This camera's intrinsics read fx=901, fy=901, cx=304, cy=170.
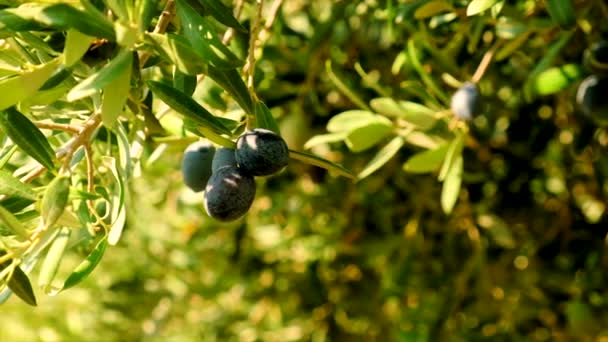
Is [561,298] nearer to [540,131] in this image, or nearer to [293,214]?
[540,131]

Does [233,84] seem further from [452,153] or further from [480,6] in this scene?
[452,153]

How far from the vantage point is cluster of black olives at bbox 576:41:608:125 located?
111cm

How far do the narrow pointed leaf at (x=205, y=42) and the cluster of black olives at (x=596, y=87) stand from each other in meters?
0.59

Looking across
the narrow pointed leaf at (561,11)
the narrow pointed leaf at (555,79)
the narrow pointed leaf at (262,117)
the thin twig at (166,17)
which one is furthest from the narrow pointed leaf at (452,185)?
the thin twig at (166,17)

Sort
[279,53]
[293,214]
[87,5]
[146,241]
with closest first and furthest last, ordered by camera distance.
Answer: [87,5]
[279,53]
[293,214]
[146,241]

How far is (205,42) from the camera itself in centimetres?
69

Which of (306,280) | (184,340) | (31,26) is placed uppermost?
(31,26)

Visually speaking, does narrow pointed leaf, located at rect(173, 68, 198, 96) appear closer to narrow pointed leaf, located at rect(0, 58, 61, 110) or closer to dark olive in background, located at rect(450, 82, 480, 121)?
narrow pointed leaf, located at rect(0, 58, 61, 110)

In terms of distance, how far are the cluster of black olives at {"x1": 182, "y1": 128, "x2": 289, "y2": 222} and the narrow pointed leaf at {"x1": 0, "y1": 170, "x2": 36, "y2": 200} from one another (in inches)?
5.8

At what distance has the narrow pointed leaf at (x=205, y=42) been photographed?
68 cm

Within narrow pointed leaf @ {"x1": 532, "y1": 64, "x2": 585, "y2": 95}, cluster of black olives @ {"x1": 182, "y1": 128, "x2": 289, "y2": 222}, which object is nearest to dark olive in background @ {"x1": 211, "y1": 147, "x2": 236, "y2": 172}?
cluster of black olives @ {"x1": 182, "y1": 128, "x2": 289, "y2": 222}

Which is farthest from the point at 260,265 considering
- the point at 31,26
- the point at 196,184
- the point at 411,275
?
the point at 31,26

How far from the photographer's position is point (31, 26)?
0.69m

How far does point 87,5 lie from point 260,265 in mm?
1327
